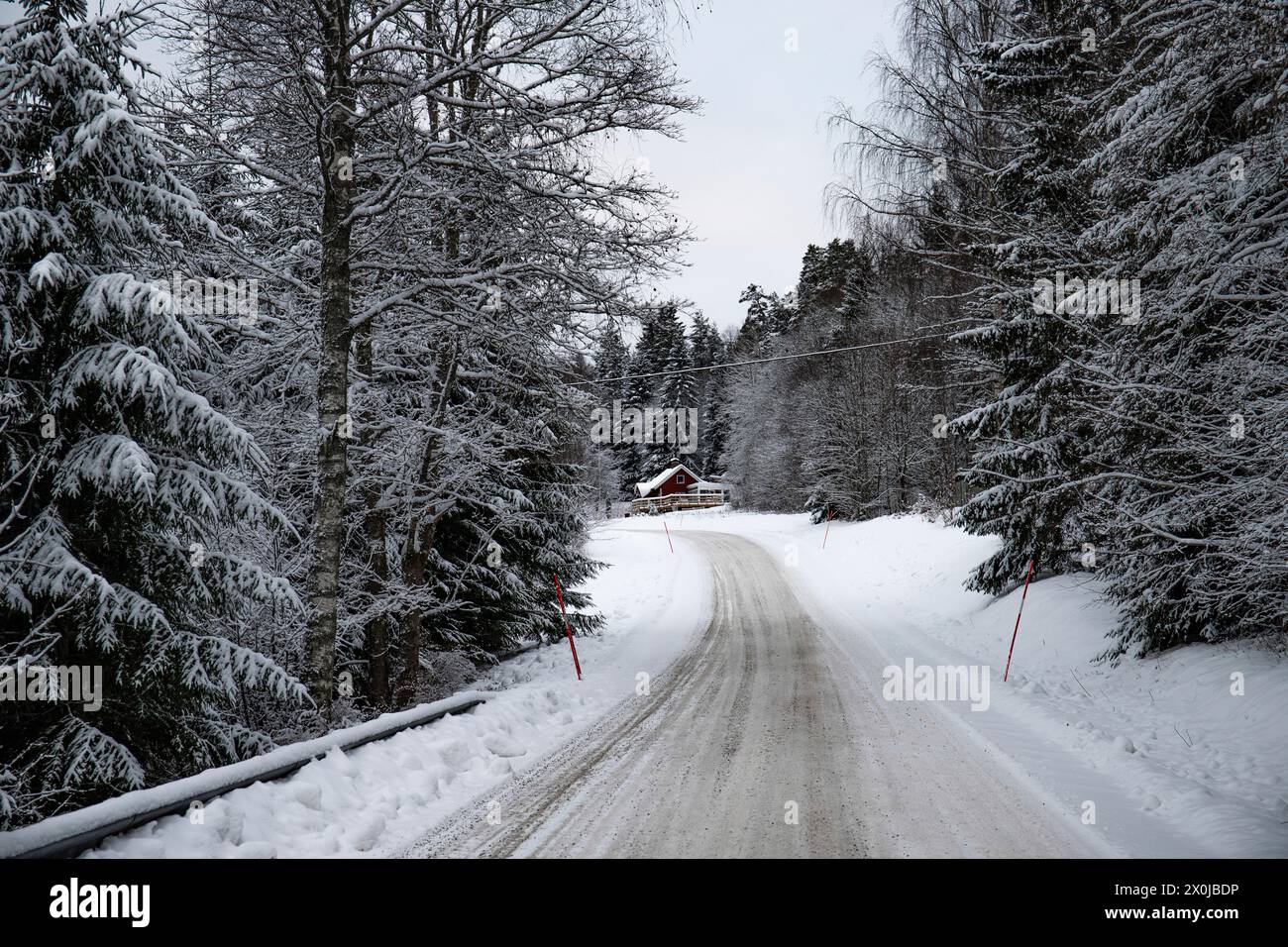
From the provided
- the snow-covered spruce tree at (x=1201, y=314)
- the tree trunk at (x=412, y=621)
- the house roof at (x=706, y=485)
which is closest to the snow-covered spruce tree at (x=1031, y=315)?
the snow-covered spruce tree at (x=1201, y=314)

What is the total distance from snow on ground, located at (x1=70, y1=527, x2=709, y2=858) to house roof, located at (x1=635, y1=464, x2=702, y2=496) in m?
53.7

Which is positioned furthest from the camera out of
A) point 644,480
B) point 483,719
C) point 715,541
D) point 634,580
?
point 644,480

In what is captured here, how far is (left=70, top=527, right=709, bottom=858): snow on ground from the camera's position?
11.8 feet

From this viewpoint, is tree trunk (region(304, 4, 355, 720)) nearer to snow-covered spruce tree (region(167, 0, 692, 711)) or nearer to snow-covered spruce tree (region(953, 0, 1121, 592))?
snow-covered spruce tree (region(167, 0, 692, 711))

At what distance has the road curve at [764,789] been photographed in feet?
14.0

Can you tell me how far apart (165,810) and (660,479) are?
6129 centimetres

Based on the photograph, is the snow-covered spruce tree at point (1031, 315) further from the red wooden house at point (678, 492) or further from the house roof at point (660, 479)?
the house roof at point (660, 479)

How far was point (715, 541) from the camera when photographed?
1261 inches

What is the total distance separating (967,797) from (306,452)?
728 cm

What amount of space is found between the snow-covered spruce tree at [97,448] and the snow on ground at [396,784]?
3.80ft
